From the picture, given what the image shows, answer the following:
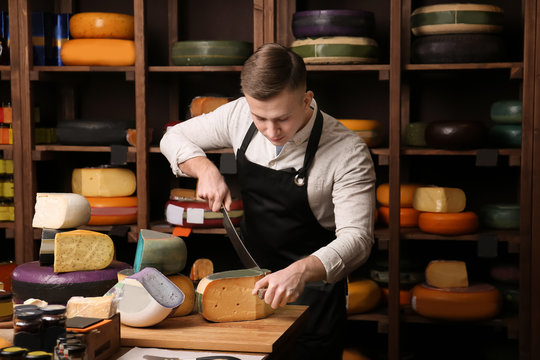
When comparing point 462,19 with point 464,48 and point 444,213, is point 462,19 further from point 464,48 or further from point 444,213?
point 444,213

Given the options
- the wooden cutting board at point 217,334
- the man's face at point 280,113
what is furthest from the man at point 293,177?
the wooden cutting board at point 217,334

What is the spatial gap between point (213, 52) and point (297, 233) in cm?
132

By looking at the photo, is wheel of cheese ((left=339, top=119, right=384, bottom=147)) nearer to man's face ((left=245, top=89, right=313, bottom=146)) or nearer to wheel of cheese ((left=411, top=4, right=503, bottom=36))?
wheel of cheese ((left=411, top=4, right=503, bottom=36))

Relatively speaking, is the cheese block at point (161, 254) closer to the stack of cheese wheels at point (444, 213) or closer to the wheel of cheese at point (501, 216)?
the stack of cheese wheels at point (444, 213)

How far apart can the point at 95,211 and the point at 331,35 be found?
1.37 m

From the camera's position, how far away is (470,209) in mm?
3441

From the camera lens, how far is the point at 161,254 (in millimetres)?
1639

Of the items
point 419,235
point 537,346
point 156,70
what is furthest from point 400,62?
point 537,346

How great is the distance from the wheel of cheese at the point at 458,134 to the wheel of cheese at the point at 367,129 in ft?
0.85

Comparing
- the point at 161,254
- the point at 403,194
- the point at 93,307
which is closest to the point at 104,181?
the point at 403,194

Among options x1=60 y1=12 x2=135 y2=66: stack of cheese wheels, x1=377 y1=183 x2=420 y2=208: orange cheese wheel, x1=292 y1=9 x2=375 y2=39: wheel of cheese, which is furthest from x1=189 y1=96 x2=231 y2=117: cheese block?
x1=377 y1=183 x2=420 y2=208: orange cheese wheel

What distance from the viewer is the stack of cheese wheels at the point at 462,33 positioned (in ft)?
9.83

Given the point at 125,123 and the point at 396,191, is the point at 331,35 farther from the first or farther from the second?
the point at 125,123

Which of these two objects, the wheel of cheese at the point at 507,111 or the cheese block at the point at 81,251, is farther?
the wheel of cheese at the point at 507,111
